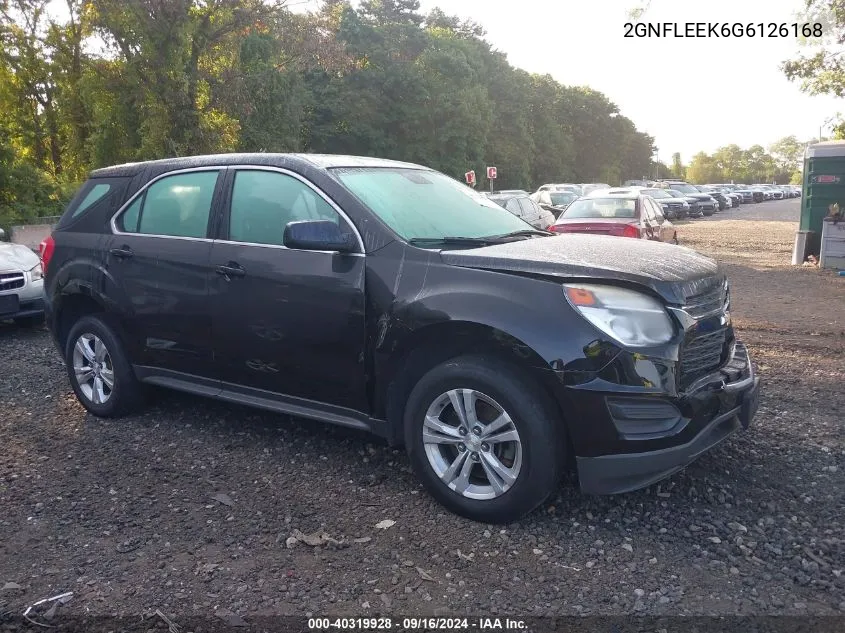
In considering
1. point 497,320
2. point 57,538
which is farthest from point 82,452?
point 497,320

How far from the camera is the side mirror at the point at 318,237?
161 inches

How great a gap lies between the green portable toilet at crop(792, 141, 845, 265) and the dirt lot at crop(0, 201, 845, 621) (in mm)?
10159

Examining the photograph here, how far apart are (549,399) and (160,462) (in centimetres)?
252

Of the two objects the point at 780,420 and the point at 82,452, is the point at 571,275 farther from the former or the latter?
the point at 82,452

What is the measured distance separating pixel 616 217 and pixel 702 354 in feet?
30.9

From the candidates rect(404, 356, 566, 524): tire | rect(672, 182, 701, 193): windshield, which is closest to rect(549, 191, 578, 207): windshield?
rect(672, 182, 701, 193): windshield

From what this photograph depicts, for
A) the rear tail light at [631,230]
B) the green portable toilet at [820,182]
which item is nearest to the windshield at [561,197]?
the green portable toilet at [820,182]

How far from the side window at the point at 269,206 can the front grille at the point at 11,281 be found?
510cm

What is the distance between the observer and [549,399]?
3605 mm

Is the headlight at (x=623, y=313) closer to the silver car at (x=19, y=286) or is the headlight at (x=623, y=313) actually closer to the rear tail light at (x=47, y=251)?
the rear tail light at (x=47, y=251)

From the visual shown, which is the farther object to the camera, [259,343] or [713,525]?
[259,343]

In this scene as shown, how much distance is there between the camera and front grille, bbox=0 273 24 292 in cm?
849

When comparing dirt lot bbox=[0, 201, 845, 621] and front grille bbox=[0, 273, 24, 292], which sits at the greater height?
front grille bbox=[0, 273, 24, 292]

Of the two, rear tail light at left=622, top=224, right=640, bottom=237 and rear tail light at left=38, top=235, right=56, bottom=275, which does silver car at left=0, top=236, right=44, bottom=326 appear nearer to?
rear tail light at left=38, top=235, right=56, bottom=275
